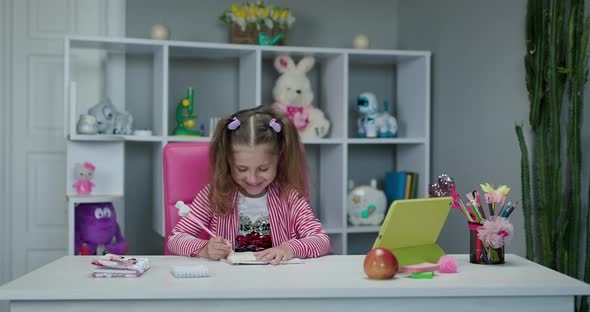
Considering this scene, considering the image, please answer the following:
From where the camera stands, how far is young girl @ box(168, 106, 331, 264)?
2059 millimetres

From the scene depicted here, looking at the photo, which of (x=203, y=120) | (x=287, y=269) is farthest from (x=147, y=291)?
(x=203, y=120)

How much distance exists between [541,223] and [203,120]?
1.79 m

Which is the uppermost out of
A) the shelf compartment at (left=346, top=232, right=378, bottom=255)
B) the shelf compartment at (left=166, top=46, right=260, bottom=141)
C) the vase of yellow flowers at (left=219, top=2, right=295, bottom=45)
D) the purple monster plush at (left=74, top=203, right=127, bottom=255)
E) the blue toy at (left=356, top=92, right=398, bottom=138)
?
the vase of yellow flowers at (left=219, top=2, right=295, bottom=45)

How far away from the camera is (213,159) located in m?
2.12

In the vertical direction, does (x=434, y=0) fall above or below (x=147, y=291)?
above

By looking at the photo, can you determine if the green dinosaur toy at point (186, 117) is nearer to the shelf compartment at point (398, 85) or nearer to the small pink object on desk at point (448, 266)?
the shelf compartment at point (398, 85)

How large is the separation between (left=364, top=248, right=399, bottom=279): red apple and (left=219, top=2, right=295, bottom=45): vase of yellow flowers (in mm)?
2065

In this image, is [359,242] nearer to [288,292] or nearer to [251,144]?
[251,144]

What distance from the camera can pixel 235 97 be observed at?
3752 mm

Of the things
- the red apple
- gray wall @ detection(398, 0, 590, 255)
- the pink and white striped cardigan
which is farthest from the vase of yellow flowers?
the red apple

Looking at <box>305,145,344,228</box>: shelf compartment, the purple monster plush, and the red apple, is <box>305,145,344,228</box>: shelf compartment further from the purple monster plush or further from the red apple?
the red apple

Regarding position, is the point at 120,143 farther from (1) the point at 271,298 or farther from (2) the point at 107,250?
(1) the point at 271,298

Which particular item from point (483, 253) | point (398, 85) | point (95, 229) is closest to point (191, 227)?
point (483, 253)

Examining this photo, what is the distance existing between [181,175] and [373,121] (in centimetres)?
162
